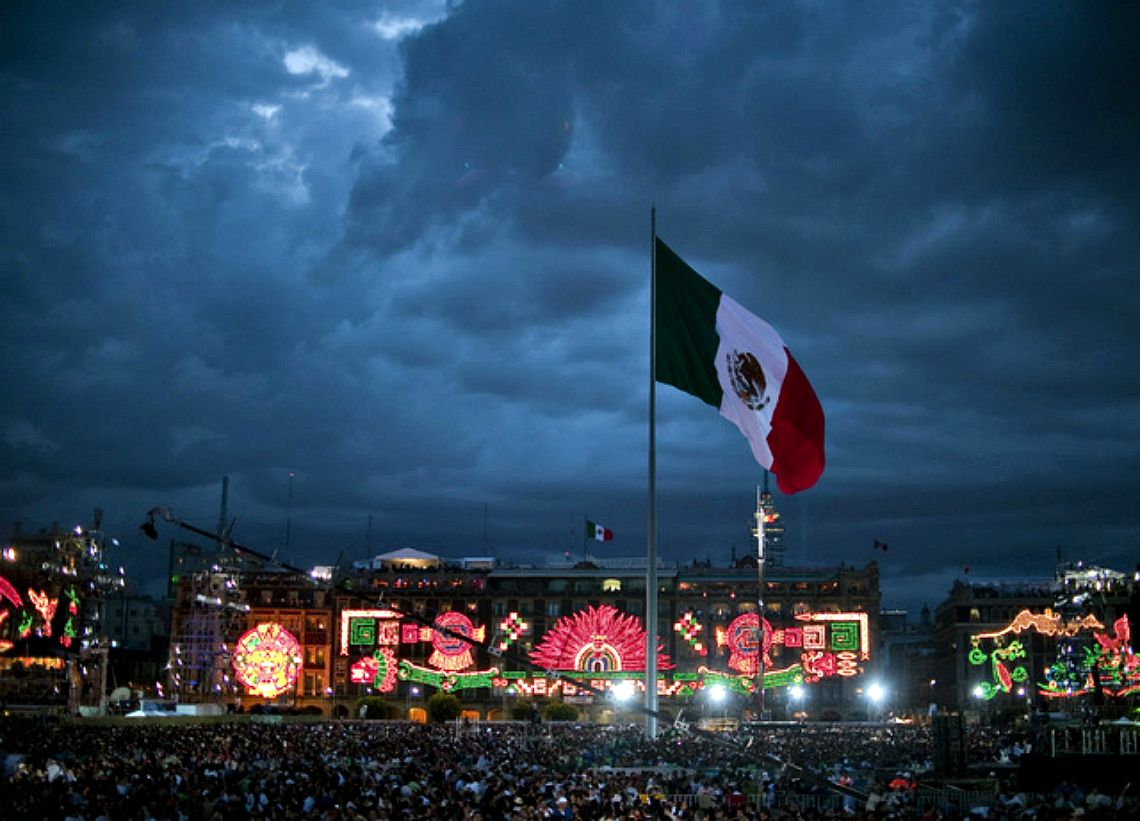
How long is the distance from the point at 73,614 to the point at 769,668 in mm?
55527

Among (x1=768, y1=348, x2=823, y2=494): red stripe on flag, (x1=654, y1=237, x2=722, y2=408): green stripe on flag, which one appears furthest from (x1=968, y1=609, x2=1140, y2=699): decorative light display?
(x1=654, y1=237, x2=722, y2=408): green stripe on flag

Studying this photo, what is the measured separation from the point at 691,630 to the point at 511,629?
15.1 metres

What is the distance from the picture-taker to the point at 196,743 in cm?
3925

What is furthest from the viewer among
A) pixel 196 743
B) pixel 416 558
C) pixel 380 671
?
pixel 416 558

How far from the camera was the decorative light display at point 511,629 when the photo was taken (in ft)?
318

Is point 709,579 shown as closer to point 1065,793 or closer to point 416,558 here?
point 416,558

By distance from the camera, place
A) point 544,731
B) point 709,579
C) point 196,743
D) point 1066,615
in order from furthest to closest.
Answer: point 709,579, point 1066,615, point 544,731, point 196,743

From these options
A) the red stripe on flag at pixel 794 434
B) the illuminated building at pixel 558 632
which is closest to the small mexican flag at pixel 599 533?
the illuminated building at pixel 558 632

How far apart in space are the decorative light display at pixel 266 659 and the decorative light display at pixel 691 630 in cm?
3101

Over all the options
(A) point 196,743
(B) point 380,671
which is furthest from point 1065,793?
(B) point 380,671

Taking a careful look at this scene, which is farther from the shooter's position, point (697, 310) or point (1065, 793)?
point (1065, 793)

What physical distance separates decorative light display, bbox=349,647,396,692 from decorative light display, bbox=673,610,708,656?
948 inches

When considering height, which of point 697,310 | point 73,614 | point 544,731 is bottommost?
point 544,731

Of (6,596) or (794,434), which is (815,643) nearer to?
(6,596)
